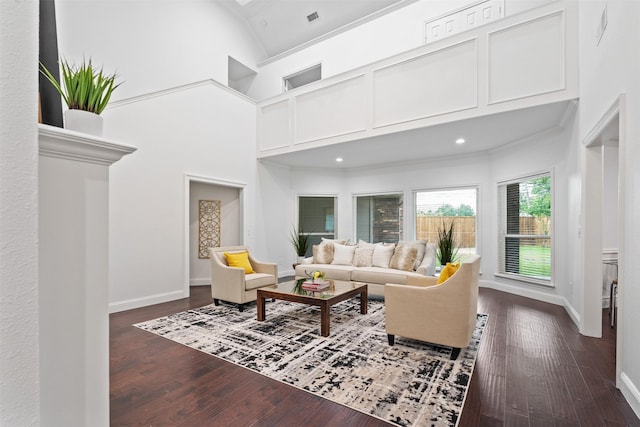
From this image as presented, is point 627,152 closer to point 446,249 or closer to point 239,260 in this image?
point 446,249

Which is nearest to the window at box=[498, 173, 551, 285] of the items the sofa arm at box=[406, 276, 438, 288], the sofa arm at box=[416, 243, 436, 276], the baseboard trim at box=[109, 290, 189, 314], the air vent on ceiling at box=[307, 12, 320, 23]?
the sofa arm at box=[416, 243, 436, 276]

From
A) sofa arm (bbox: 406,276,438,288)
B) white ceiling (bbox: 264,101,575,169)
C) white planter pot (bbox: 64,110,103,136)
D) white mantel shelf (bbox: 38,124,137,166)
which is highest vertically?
white ceiling (bbox: 264,101,575,169)

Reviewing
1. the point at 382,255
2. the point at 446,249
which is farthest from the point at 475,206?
the point at 382,255

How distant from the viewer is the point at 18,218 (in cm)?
69

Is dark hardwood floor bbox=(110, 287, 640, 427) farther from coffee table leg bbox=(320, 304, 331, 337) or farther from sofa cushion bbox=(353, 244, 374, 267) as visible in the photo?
sofa cushion bbox=(353, 244, 374, 267)

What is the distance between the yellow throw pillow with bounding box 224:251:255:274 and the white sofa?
3.28 feet

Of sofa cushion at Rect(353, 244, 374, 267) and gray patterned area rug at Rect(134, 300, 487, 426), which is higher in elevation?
sofa cushion at Rect(353, 244, 374, 267)

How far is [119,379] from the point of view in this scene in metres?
2.39

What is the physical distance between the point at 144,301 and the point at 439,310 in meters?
4.03

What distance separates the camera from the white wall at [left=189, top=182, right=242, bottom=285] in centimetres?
606

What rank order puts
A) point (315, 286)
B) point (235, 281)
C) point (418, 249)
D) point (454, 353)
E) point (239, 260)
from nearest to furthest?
point (454, 353), point (315, 286), point (235, 281), point (239, 260), point (418, 249)

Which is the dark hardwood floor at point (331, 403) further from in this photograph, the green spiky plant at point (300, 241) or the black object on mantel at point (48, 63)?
the green spiky plant at point (300, 241)

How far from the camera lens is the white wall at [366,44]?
6.01 metres

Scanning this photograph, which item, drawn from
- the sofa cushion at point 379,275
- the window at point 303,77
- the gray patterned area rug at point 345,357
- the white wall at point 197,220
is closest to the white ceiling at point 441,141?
the white wall at point 197,220
